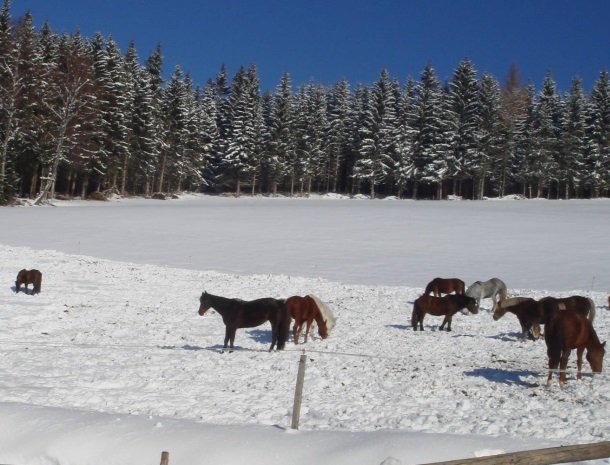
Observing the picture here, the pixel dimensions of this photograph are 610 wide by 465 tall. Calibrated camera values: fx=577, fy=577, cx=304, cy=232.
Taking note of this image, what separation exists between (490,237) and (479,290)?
22.6 m

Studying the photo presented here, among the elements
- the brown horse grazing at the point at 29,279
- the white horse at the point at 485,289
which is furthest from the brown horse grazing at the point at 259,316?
the brown horse grazing at the point at 29,279

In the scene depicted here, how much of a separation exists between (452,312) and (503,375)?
4.79 m

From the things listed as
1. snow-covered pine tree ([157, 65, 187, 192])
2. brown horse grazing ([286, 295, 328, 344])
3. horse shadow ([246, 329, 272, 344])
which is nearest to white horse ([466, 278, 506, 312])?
brown horse grazing ([286, 295, 328, 344])

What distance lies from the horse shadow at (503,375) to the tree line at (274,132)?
159 feet

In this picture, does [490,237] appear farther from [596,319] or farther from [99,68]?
[99,68]

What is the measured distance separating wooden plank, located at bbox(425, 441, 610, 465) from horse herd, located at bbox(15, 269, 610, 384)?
5.01 meters

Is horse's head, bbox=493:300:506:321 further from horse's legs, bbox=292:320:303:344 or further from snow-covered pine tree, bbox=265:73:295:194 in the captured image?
snow-covered pine tree, bbox=265:73:295:194

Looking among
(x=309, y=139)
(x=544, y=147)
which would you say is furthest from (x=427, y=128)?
(x=309, y=139)

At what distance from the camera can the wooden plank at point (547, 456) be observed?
15.0ft

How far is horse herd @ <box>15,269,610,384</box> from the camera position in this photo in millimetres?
9977

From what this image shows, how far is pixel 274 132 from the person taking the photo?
8306cm

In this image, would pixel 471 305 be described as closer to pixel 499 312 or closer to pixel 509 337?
pixel 499 312

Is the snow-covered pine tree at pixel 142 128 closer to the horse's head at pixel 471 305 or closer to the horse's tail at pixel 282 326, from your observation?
the horse's head at pixel 471 305

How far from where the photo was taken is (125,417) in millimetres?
7652
